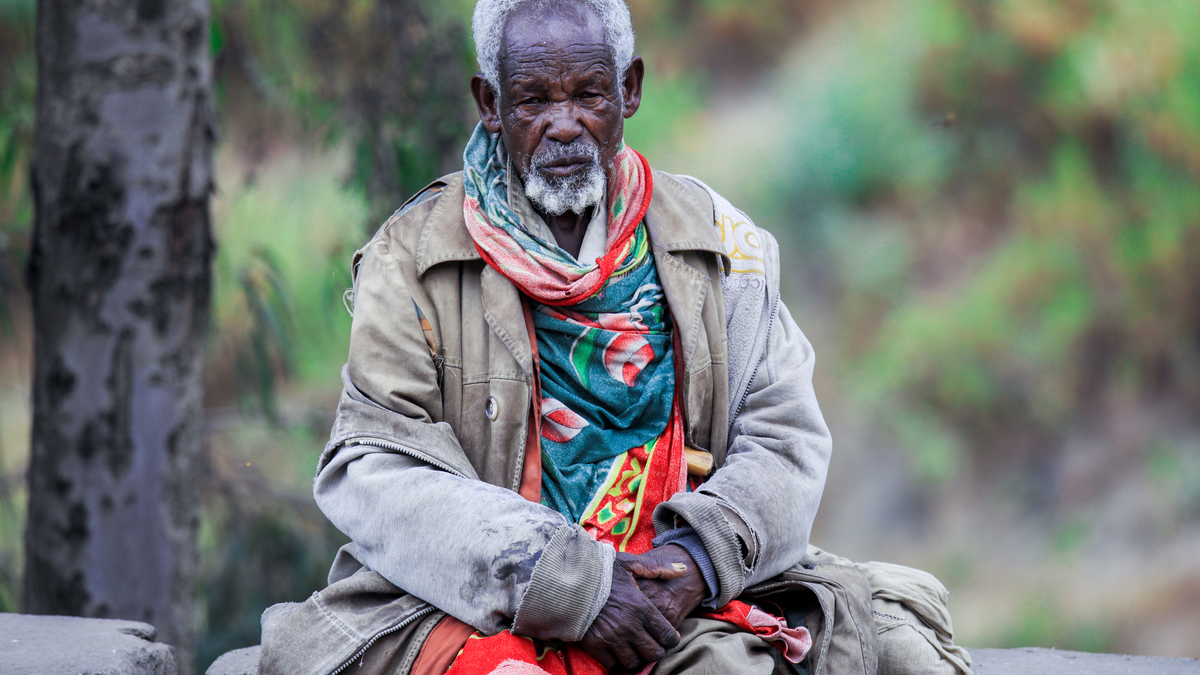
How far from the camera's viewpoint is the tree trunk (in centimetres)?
345

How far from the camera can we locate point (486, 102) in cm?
218

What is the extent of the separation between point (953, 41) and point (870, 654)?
4.56 m

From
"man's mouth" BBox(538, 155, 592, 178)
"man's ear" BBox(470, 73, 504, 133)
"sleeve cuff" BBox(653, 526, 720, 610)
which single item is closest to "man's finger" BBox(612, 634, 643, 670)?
"sleeve cuff" BBox(653, 526, 720, 610)

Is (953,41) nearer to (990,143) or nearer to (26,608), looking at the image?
(990,143)

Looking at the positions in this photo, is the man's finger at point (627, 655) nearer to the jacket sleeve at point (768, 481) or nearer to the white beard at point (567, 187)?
the jacket sleeve at point (768, 481)

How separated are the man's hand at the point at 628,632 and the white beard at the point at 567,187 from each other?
66cm

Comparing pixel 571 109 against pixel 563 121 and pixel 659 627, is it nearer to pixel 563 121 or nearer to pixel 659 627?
pixel 563 121

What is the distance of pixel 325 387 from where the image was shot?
5.20m

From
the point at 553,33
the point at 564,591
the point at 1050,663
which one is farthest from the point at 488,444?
→ the point at 1050,663

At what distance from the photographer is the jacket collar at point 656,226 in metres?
2.05

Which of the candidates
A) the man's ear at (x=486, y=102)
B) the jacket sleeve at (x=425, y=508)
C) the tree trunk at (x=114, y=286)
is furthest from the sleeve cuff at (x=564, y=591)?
the tree trunk at (x=114, y=286)

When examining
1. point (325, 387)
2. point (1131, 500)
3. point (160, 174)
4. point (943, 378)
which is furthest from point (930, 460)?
point (160, 174)

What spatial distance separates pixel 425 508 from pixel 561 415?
12.8 inches

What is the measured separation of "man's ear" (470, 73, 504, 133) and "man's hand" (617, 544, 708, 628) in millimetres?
846
